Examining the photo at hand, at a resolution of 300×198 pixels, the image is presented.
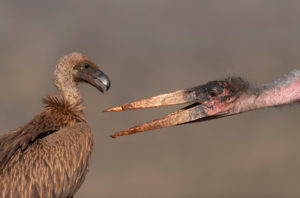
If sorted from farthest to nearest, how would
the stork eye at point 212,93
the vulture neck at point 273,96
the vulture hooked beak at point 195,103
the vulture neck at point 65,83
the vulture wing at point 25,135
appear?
the vulture neck at point 65,83 → the vulture neck at point 273,96 → the stork eye at point 212,93 → the vulture wing at point 25,135 → the vulture hooked beak at point 195,103

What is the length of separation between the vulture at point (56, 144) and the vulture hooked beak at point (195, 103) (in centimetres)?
130

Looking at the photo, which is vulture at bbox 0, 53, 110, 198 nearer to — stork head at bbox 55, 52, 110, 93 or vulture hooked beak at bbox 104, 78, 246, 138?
stork head at bbox 55, 52, 110, 93

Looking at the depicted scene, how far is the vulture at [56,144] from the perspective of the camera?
29.2 feet

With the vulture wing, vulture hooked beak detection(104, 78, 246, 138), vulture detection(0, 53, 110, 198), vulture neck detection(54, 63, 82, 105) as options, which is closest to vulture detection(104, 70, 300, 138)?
vulture hooked beak detection(104, 78, 246, 138)

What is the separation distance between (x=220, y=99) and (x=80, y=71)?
2398 millimetres

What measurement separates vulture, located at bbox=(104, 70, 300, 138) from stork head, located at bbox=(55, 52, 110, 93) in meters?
1.48

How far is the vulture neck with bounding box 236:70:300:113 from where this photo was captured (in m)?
9.30

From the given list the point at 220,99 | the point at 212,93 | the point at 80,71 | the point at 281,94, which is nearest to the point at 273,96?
the point at 281,94

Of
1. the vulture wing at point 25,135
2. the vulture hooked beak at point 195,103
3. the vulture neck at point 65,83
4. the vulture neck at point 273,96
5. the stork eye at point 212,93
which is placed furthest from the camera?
the vulture neck at point 65,83

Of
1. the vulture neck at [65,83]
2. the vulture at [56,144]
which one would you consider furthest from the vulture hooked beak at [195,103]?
the vulture neck at [65,83]

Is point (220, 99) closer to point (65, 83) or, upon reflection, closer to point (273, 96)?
point (273, 96)

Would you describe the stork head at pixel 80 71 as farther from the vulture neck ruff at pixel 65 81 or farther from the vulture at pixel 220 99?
the vulture at pixel 220 99

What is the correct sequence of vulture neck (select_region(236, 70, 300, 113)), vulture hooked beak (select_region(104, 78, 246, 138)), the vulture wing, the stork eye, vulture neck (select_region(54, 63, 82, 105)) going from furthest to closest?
vulture neck (select_region(54, 63, 82, 105))
vulture neck (select_region(236, 70, 300, 113))
the stork eye
the vulture wing
vulture hooked beak (select_region(104, 78, 246, 138))

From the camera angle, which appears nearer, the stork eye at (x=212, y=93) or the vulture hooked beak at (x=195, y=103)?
the vulture hooked beak at (x=195, y=103)
